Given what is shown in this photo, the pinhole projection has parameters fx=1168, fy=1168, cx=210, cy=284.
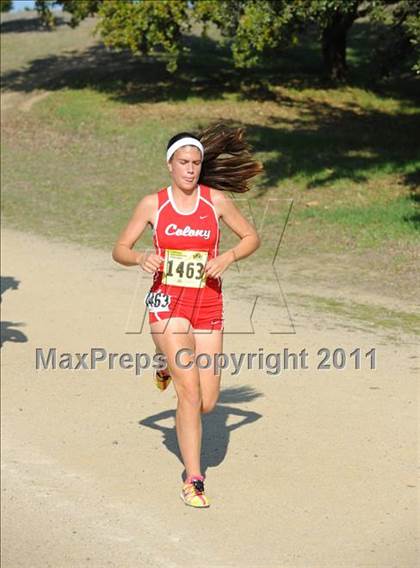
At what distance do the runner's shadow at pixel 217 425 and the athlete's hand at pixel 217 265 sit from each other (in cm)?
273

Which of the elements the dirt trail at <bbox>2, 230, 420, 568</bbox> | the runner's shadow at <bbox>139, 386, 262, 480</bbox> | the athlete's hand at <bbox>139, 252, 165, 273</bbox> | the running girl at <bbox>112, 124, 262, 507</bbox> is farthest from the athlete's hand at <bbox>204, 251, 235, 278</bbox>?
the runner's shadow at <bbox>139, 386, 262, 480</bbox>

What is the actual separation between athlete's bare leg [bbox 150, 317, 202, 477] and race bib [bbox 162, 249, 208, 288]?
0.89 ft

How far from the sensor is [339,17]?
99.0ft

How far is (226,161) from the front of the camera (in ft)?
24.9

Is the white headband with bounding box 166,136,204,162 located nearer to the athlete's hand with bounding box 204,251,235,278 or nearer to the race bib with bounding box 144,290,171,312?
the athlete's hand with bounding box 204,251,235,278

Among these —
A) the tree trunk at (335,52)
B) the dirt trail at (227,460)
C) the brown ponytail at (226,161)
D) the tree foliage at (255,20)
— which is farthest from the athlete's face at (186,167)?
A: the tree trunk at (335,52)

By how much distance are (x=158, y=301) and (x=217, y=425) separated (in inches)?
137

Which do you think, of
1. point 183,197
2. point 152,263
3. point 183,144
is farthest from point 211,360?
point 183,144

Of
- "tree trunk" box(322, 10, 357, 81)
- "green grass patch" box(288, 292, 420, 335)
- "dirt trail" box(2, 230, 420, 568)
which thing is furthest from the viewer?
"tree trunk" box(322, 10, 357, 81)

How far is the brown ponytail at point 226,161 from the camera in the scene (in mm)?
7598

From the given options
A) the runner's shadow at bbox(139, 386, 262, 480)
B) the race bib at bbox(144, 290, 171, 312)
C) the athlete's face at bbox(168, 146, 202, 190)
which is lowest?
the runner's shadow at bbox(139, 386, 262, 480)

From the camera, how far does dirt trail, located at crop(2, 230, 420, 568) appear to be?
8047mm

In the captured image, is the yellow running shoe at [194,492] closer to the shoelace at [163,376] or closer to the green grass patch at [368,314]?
the shoelace at [163,376]

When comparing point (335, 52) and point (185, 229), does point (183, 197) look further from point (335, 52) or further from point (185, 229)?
point (335, 52)
